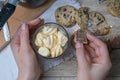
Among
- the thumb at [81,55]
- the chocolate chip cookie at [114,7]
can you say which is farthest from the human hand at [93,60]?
the chocolate chip cookie at [114,7]

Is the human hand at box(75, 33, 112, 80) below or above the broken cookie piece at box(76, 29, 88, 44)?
below

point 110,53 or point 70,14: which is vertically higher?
point 70,14

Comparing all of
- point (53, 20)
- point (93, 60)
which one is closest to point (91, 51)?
point (93, 60)

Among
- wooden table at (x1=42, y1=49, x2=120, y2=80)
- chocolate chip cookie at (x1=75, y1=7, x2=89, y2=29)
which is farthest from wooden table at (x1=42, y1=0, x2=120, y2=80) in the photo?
chocolate chip cookie at (x1=75, y1=7, x2=89, y2=29)

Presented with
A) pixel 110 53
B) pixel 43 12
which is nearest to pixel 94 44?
pixel 110 53

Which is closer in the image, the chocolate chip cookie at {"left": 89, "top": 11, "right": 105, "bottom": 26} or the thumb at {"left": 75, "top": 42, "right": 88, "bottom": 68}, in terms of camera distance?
the thumb at {"left": 75, "top": 42, "right": 88, "bottom": 68}

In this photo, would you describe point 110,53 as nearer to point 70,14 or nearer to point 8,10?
point 70,14

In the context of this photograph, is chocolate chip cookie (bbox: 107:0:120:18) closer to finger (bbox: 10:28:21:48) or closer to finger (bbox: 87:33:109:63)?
finger (bbox: 87:33:109:63)
